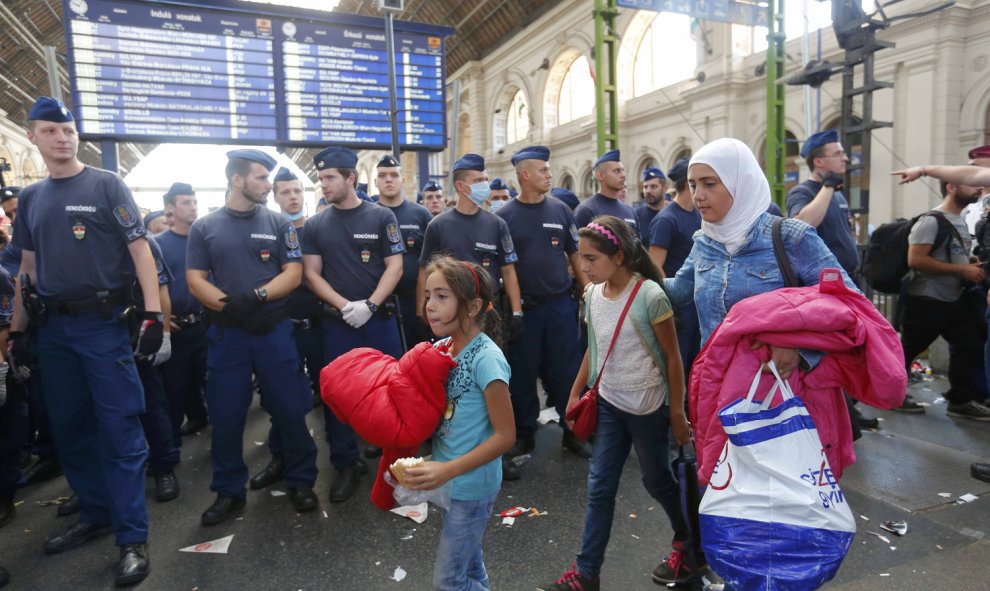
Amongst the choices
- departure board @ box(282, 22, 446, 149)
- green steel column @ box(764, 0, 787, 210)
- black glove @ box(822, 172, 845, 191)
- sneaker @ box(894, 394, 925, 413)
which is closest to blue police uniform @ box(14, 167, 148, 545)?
black glove @ box(822, 172, 845, 191)

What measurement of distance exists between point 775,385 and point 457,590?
4.08 ft

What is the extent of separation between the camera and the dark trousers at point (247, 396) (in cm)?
351

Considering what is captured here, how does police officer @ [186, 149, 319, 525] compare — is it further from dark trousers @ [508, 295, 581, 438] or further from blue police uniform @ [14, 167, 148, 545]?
dark trousers @ [508, 295, 581, 438]

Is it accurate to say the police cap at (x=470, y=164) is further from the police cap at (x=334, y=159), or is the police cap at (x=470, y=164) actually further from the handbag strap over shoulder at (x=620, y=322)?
the handbag strap over shoulder at (x=620, y=322)

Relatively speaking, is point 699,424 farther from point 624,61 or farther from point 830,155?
point 624,61

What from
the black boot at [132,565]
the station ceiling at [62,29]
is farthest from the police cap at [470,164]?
the station ceiling at [62,29]

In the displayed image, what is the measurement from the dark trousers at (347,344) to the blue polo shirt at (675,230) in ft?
6.82

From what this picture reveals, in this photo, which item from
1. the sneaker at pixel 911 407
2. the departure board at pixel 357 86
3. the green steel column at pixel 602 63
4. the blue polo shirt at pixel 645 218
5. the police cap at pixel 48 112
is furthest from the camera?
the departure board at pixel 357 86

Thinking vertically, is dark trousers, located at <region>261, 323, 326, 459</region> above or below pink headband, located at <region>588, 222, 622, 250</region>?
below

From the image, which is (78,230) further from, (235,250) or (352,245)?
(352,245)

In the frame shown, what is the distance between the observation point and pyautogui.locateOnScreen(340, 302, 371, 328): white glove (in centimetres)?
379

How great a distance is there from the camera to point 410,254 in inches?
209

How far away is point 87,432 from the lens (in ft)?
10.9

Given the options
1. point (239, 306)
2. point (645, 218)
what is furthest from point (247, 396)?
point (645, 218)
